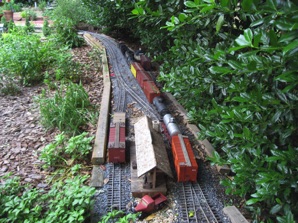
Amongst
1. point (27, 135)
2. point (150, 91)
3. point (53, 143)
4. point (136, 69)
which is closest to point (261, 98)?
point (53, 143)

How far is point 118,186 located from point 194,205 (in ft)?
2.77

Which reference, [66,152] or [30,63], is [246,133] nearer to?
[66,152]

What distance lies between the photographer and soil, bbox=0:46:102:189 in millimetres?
3564

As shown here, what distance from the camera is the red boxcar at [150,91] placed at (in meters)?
4.99

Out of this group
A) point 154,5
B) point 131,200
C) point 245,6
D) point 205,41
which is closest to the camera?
point 245,6

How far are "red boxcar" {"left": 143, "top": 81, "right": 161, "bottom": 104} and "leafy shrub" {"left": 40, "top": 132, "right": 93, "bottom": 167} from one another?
5.41ft

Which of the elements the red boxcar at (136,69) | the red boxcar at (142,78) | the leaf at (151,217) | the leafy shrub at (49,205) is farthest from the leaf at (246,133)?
the red boxcar at (136,69)

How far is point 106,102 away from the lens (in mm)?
4945

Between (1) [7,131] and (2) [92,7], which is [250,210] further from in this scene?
(2) [92,7]

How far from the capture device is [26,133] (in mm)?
4492

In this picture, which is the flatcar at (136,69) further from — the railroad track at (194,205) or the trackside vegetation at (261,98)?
the railroad track at (194,205)

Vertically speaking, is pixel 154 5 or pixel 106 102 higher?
pixel 154 5

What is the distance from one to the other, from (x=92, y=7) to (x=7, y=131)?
6693 millimetres

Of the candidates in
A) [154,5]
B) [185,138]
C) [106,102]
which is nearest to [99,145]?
[185,138]
